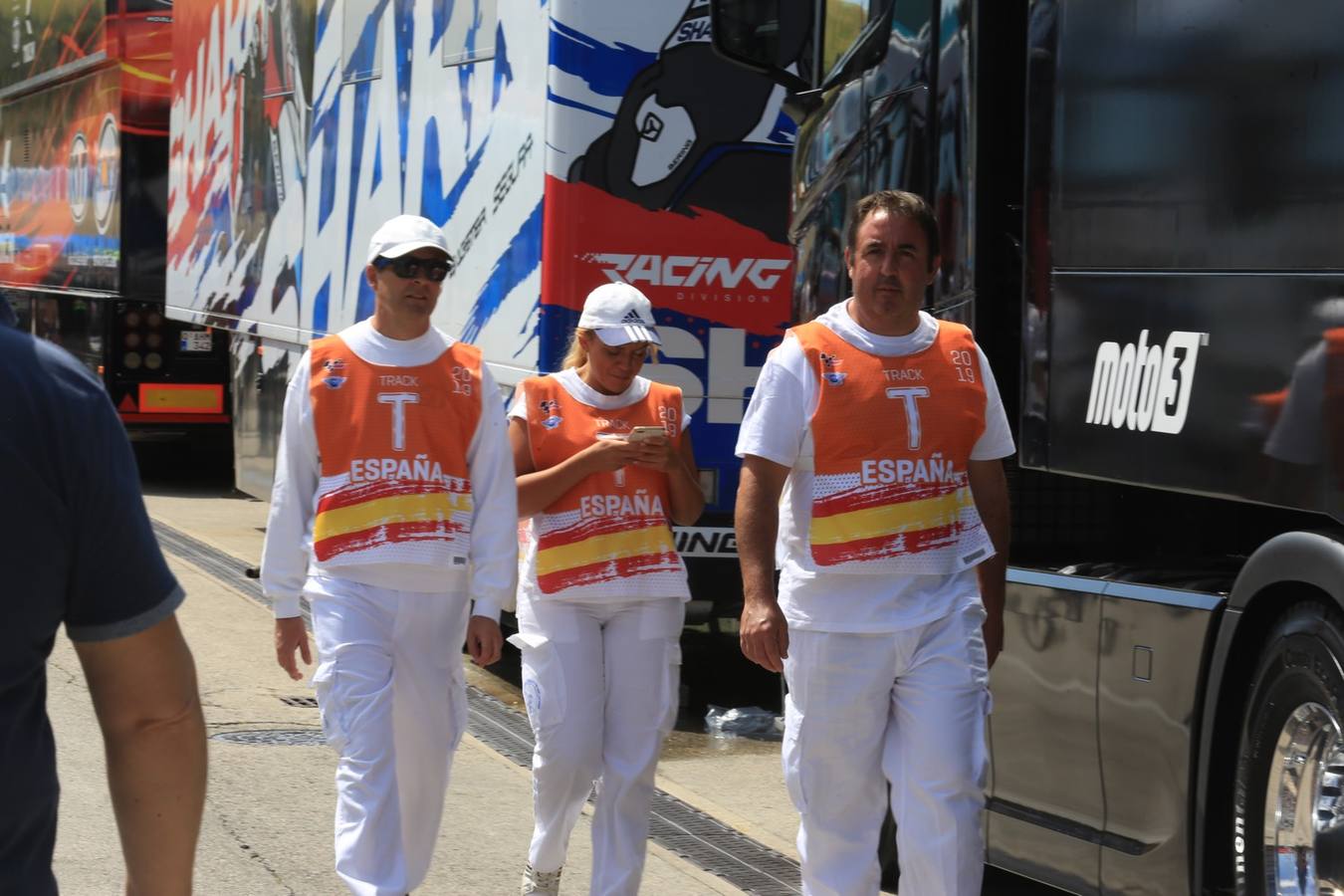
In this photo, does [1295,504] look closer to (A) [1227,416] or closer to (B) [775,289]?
(A) [1227,416]

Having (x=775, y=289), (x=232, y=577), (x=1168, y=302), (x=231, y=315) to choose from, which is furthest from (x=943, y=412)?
(x=231, y=315)

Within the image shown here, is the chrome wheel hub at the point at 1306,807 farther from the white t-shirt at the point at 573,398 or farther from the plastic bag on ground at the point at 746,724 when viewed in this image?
the plastic bag on ground at the point at 746,724

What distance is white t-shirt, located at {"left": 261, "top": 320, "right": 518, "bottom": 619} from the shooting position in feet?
17.7

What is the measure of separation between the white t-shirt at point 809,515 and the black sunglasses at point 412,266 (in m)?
1.09

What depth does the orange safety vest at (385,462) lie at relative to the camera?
5328mm

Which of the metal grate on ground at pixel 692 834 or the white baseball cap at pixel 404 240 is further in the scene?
the metal grate on ground at pixel 692 834

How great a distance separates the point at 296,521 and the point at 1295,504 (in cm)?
250

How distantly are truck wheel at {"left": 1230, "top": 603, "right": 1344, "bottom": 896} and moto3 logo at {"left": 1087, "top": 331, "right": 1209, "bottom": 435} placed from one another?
1.70ft

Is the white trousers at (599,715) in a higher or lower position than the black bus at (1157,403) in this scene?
lower

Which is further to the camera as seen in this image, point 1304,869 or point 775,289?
point 775,289

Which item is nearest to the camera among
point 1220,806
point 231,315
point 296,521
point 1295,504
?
point 1295,504

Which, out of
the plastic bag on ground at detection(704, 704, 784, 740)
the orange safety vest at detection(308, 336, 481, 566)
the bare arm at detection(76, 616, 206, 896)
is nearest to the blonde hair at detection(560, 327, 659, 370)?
the orange safety vest at detection(308, 336, 481, 566)

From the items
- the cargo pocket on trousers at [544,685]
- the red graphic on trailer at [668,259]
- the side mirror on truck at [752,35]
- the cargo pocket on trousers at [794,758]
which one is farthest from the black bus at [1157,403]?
the red graphic on trailer at [668,259]

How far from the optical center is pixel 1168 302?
468 cm
